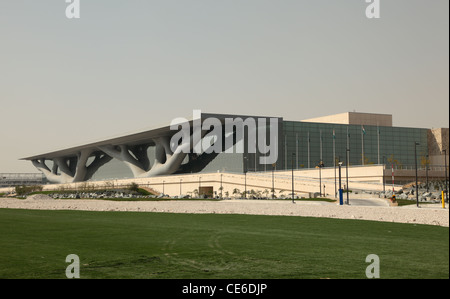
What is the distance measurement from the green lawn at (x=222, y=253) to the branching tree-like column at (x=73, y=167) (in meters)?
122

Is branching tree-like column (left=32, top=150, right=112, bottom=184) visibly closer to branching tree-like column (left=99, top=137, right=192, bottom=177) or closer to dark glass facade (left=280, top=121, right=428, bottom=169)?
branching tree-like column (left=99, top=137, right=192, bottom=177)

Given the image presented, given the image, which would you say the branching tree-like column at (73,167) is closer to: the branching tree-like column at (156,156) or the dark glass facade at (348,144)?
the branching tree-like column at (156,156)

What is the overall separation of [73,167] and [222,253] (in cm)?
16062

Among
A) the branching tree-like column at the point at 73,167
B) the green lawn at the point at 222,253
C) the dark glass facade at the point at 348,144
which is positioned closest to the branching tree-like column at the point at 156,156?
the branching tree-like column at the point at 73,167

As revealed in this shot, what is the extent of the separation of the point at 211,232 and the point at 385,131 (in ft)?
321

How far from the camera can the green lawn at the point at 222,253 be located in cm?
988

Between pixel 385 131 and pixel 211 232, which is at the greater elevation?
pixel 385 131

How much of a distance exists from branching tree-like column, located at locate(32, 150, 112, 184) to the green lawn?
122039mm

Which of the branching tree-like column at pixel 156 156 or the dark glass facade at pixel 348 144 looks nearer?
the dark glass facade at pixel 348 144

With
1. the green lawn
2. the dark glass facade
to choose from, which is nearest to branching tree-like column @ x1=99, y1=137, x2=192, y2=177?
the dark glass facade

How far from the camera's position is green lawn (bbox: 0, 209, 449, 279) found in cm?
988

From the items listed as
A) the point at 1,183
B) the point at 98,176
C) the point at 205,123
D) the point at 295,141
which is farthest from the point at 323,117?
the point at 1,183

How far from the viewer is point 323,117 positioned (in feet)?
411
